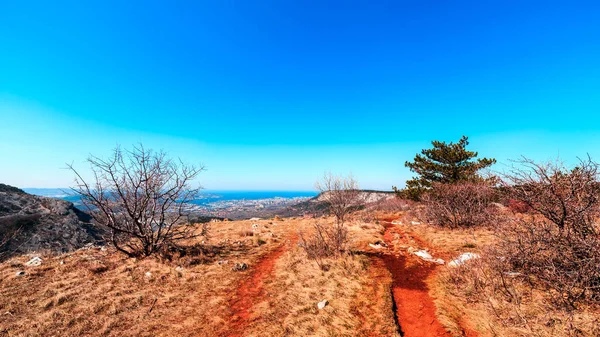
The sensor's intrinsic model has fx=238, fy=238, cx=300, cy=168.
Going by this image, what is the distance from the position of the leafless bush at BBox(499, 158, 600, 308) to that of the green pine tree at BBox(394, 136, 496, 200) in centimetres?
1851

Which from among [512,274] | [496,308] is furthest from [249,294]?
[512,274]

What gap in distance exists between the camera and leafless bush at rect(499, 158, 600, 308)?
5.80m

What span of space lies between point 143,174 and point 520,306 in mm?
14086

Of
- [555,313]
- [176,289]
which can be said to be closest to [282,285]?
[176,289]

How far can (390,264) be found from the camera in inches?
418

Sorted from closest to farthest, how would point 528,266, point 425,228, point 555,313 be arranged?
point 555,313
point 528,266
point 425,228

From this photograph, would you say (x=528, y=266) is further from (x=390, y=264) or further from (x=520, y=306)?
(x=390, y=264)

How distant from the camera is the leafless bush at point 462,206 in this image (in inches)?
701

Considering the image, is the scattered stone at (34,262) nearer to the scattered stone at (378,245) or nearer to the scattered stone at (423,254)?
the scattered stone at (378,245)

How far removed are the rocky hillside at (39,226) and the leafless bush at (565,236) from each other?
18652 millimetres

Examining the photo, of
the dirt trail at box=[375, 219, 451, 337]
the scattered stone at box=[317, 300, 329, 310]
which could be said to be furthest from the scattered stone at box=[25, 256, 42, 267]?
the dirt trail at box=[375, 219, 451, 337]

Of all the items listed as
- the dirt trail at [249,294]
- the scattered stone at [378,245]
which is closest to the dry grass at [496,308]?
the scattered stone at [378,245]

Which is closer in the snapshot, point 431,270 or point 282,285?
point 282,285

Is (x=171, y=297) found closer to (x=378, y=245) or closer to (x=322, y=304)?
(x=322, y=304)
